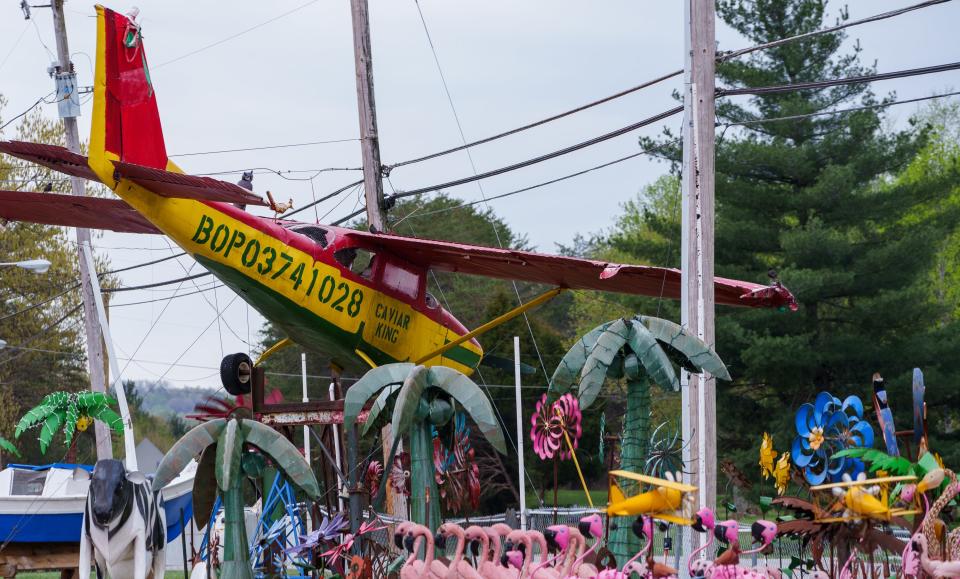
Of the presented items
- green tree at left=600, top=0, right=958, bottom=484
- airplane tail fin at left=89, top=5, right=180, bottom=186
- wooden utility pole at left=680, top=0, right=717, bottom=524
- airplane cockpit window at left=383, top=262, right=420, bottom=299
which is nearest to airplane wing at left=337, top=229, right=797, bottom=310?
airplane cockpit window at left=383, top=262, right=420, bottom=299

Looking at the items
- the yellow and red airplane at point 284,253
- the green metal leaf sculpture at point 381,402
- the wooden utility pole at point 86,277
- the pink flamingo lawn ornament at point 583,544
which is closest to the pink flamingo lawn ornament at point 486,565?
the pink flamingo lawn ornament at point 583,544

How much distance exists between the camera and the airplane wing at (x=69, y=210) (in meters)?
16.5

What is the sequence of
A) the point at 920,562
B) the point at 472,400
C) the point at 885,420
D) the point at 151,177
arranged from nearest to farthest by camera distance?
the point at 920,562 → the point at 472,400 → the point at 885,420 → the point at 151,177

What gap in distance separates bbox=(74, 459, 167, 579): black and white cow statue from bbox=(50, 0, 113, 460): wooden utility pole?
682cm

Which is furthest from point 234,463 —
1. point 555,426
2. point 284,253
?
point 555,426

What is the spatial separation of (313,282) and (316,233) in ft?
2.82

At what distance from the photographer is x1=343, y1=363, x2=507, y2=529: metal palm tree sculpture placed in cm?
1159

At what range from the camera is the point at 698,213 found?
14.9 m

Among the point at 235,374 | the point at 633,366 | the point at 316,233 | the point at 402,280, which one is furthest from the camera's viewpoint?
the point at 402,280

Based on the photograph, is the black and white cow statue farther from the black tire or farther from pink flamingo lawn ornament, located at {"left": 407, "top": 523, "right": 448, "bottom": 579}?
pink flamingo lawn ornament, located at {"left": 407, "top": 523, "right": 448, "bottom": 579}

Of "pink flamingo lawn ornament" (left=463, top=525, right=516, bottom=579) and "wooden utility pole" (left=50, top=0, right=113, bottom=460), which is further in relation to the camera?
"wooden utility pole" (left=50, top=0, right=113, bottom=460)

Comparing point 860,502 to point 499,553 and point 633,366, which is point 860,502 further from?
point 499,553

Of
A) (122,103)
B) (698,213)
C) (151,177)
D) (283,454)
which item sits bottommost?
(283,454)

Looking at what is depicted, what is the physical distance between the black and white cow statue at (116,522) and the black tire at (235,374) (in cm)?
135
